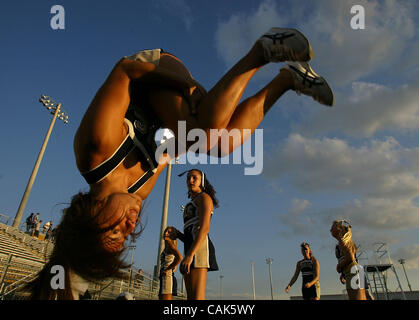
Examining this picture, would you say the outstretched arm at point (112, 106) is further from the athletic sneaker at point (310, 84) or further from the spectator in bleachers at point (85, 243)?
the athletic sneaker at point (310, 84)

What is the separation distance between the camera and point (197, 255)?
10.2 feet

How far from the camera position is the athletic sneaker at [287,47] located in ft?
5.97

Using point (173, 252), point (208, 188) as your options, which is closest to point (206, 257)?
point (208, 188)

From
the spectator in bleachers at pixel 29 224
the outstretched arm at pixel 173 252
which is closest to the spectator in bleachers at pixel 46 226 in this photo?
the spectator in bleachers at pixel 29 224

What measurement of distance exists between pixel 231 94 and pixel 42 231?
24062 millimetres

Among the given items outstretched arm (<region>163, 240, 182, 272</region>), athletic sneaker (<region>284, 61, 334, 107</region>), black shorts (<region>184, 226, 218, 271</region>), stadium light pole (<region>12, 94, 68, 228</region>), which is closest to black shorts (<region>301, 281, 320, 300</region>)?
outstretched arm (<region>163, 240, 182, 272</region>)

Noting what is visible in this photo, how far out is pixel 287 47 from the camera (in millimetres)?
1825

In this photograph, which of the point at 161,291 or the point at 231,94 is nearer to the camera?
the point at 231,94

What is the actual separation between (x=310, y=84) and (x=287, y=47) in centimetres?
34

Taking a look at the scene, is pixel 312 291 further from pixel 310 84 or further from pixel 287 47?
pixel 287 47

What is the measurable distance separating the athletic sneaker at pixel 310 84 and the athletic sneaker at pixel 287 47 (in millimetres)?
168

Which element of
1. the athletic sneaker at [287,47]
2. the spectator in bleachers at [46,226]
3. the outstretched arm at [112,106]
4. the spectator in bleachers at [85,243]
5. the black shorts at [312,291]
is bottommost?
the spectator in bleachers at [85,243]

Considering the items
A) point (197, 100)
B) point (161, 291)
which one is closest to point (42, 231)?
point (161, 291)
